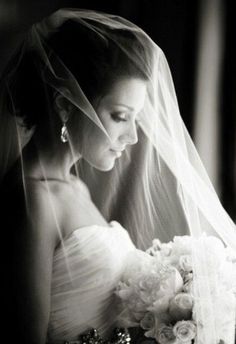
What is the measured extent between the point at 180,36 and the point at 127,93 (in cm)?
34

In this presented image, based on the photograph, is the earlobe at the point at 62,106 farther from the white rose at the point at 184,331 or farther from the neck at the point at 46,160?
the white rose at the point at 184,331

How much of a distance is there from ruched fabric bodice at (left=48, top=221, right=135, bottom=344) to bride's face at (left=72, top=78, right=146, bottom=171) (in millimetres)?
178

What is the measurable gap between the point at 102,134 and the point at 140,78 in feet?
0.57

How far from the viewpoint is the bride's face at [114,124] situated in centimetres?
126

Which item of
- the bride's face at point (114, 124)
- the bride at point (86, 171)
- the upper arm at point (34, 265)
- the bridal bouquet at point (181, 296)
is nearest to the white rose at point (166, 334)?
the bridal bouquet at point (181, 296)

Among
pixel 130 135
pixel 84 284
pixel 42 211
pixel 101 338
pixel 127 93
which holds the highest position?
pixel 127 93

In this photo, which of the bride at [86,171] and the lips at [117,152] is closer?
the bride at [86,171]

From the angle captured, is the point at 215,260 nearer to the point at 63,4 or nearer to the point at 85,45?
the point at 85,45

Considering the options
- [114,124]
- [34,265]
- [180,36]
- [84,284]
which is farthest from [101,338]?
[180,36]

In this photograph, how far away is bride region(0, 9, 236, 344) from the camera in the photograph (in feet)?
3.88

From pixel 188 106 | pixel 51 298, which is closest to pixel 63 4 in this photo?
pixel 188 106

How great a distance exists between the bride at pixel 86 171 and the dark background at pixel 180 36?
45 mm

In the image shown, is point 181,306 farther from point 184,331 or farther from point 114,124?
point 114,124

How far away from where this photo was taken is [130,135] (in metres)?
1.31
